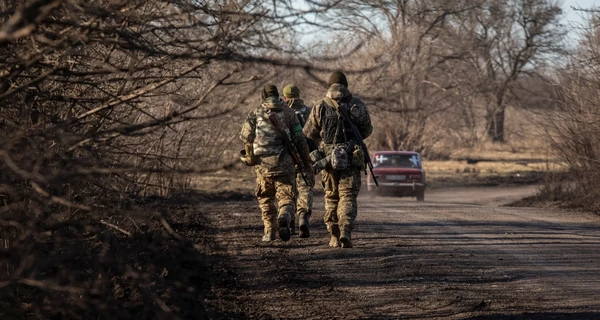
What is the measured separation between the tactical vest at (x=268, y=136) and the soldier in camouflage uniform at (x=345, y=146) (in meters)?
0.47

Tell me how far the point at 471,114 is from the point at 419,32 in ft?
26.2

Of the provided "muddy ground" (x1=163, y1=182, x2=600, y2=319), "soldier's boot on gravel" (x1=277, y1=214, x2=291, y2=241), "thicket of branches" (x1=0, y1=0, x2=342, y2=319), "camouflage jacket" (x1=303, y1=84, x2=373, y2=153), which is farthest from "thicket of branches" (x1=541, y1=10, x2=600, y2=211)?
"thicket of branches" (x1=0, y1=0, x2=342, y2=319)

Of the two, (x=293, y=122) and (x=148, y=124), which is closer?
(x=148, y=124)

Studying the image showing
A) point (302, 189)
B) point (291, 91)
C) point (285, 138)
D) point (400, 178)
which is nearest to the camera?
point (285, 138)

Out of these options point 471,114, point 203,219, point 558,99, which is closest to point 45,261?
point 203,219

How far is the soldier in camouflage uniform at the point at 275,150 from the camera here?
12508mm

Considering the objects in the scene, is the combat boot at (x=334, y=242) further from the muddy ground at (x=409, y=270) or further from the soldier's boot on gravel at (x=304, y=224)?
the soldier's boot on gravel at (x=304, y=224)

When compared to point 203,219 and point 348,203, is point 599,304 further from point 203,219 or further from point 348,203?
point 203,219

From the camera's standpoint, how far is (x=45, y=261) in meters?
4.84

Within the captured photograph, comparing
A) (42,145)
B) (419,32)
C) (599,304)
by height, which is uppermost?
(419,32)

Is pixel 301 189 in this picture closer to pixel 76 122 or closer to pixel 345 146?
pixel 345 146

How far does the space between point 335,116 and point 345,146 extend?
0.41 metres

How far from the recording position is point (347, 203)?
1198 cm

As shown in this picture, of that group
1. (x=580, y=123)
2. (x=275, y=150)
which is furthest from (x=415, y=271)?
(x=580, y=123)
